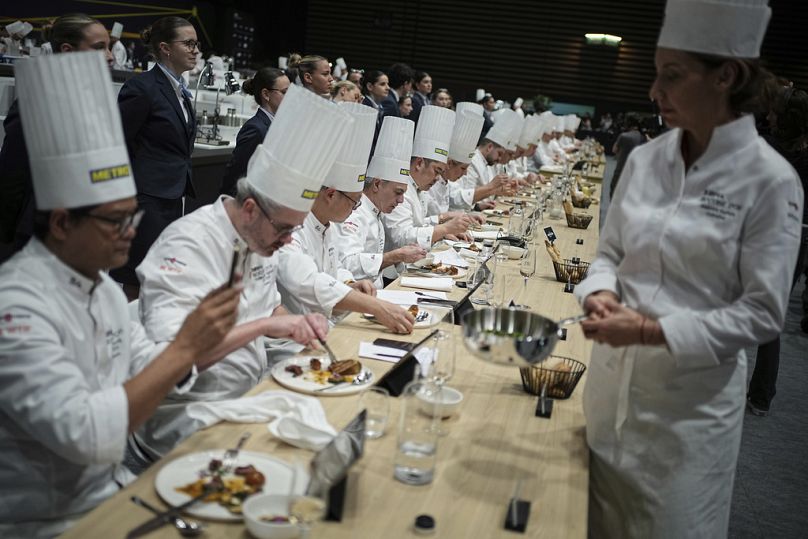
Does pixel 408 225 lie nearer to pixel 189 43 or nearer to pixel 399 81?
pixel 189 43

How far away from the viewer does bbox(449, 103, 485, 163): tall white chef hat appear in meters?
5.23

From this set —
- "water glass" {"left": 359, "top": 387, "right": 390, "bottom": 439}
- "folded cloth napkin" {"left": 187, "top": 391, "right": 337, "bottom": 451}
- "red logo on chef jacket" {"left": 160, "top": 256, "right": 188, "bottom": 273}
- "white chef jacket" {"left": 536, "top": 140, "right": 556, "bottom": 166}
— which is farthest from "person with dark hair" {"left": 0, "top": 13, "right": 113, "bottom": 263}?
"white chef jacket" {"left": 536, "top": 140, "right": 556, "bottom": 166}

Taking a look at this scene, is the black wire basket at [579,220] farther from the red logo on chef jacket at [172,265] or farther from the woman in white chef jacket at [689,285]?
the red logo on chef jacket at [172,265]

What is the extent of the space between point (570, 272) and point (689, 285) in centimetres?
180

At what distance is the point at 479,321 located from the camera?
1828mm

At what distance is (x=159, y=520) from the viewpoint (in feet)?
4.20

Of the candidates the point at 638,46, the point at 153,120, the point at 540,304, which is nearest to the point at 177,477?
the point at 540,304

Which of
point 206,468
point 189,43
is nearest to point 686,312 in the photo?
point 206,468

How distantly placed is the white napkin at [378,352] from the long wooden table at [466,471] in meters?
0.03

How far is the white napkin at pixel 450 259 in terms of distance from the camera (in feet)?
12.0

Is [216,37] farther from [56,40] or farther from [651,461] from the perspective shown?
[651,461]

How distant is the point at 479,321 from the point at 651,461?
49 cm

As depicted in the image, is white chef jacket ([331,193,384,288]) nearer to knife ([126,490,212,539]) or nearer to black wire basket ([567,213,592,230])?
black wire basket ([567,213,592,230])

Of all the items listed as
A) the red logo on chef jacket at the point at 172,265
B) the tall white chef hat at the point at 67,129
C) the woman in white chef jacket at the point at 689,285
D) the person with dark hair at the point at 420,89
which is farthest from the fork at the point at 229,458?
the person with dark hair at the point at 420,89
